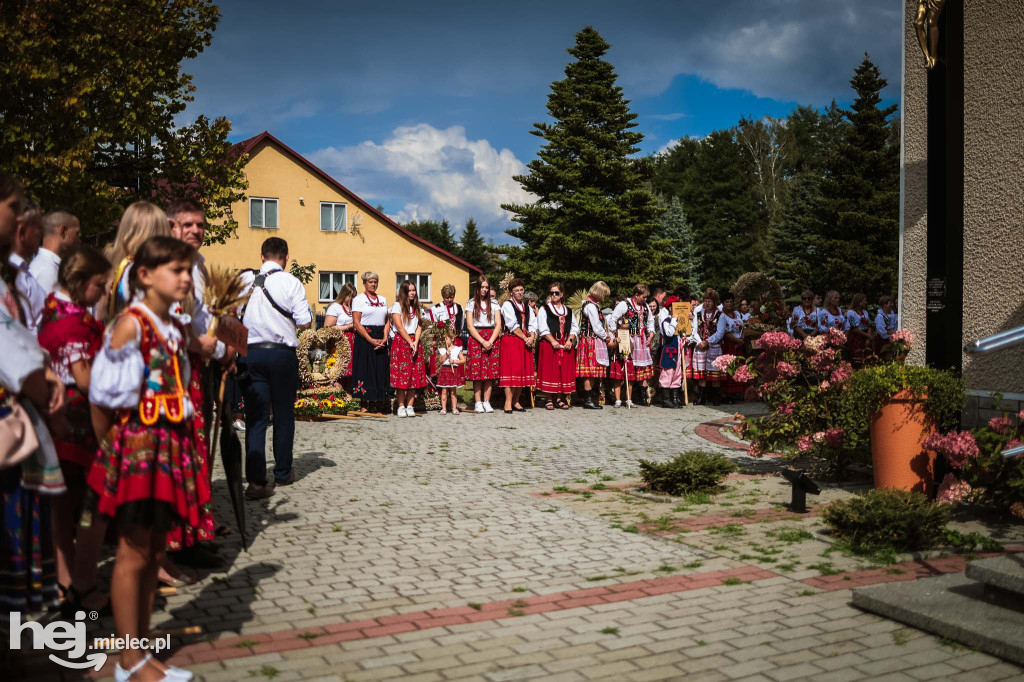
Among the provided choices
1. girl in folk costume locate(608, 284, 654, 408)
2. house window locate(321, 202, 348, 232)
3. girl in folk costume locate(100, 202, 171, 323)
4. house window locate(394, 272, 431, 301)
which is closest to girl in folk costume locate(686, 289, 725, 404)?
girl in folk costume locate(608, 284, 654, 408)

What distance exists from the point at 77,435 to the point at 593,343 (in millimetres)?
12538

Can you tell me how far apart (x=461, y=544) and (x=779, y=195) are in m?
66.0

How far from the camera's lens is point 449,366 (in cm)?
1555

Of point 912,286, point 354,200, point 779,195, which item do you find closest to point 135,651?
point 912,286

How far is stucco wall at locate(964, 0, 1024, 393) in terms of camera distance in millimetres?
7621

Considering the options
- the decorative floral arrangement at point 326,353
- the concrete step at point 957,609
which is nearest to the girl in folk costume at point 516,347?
the decorative floral arrangement at point 326,353

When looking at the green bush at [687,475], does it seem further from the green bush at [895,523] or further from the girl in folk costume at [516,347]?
the girl in folk costume at [516,347]

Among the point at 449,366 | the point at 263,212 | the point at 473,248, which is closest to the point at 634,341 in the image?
the point at 449,366

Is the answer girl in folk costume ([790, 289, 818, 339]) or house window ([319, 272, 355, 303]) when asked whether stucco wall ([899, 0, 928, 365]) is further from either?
house window ([319, 272, 355, 303])

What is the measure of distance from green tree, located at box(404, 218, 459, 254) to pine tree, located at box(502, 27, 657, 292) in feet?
178

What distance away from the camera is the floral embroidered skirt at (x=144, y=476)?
12.2 ft

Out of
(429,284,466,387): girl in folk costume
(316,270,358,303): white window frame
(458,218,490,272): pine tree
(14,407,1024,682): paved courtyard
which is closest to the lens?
(14,407,1024,682): paved courtyard

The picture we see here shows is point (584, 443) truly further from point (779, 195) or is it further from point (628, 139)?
point (779, 195)

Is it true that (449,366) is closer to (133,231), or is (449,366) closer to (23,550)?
(133,231)
